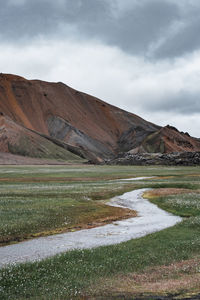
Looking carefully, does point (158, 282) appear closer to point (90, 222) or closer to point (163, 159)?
point (90, 222)

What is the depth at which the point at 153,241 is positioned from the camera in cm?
2086

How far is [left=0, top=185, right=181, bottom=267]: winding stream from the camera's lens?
1904cm

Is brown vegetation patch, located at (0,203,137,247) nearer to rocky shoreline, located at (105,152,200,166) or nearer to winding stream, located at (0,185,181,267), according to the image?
winding stream, located at (0,185,181,267)

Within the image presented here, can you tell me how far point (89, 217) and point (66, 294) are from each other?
64.3ft

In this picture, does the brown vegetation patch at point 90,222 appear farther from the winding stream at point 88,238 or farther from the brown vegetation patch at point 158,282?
the brown vegetation patch at point 158,282

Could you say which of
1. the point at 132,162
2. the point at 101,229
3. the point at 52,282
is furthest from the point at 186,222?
the point at 132,162

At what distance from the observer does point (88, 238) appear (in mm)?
23391

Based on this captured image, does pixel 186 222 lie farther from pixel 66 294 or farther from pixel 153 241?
pixel 66 294

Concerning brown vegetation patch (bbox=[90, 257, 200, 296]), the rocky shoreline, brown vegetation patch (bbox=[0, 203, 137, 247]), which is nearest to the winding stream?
brown vegetation patch (bbox=[0, 203, 137, 247])

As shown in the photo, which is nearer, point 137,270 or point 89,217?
point 137,270

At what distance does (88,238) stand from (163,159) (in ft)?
470

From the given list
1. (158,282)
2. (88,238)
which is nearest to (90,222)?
(88,238)

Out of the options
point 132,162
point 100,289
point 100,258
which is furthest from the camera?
point 132,162

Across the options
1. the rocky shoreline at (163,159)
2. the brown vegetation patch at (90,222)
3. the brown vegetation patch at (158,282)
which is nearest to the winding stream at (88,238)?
the brown vegetation patch at (90,222)
